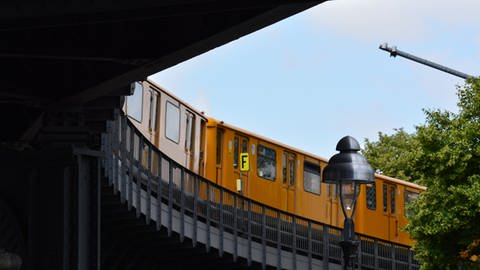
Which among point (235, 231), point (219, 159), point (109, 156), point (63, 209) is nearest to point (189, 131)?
point (219, 159)

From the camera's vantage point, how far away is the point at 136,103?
29.9 metres

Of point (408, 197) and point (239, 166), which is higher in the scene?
point (408, 197)

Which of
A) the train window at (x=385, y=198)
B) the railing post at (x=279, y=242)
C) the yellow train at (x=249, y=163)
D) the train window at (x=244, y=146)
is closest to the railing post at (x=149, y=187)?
the yellow train at (x=249, y=163)

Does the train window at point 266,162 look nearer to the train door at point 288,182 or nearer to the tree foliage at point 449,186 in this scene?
the train door at point 288,182

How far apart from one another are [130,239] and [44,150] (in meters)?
11.4

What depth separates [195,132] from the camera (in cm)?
3434

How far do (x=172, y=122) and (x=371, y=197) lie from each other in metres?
10.8

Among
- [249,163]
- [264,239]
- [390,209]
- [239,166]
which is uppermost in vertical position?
[390,209]

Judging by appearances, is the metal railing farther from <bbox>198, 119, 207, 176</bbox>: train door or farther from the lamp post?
the lamp post

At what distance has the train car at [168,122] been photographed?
3023 cm

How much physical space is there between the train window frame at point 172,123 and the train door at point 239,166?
2466mm

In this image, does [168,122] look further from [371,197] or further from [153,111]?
[371,197]

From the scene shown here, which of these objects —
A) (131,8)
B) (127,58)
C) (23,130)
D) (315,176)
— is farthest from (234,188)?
(131,8)

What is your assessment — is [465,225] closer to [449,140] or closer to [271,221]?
[449,140]
